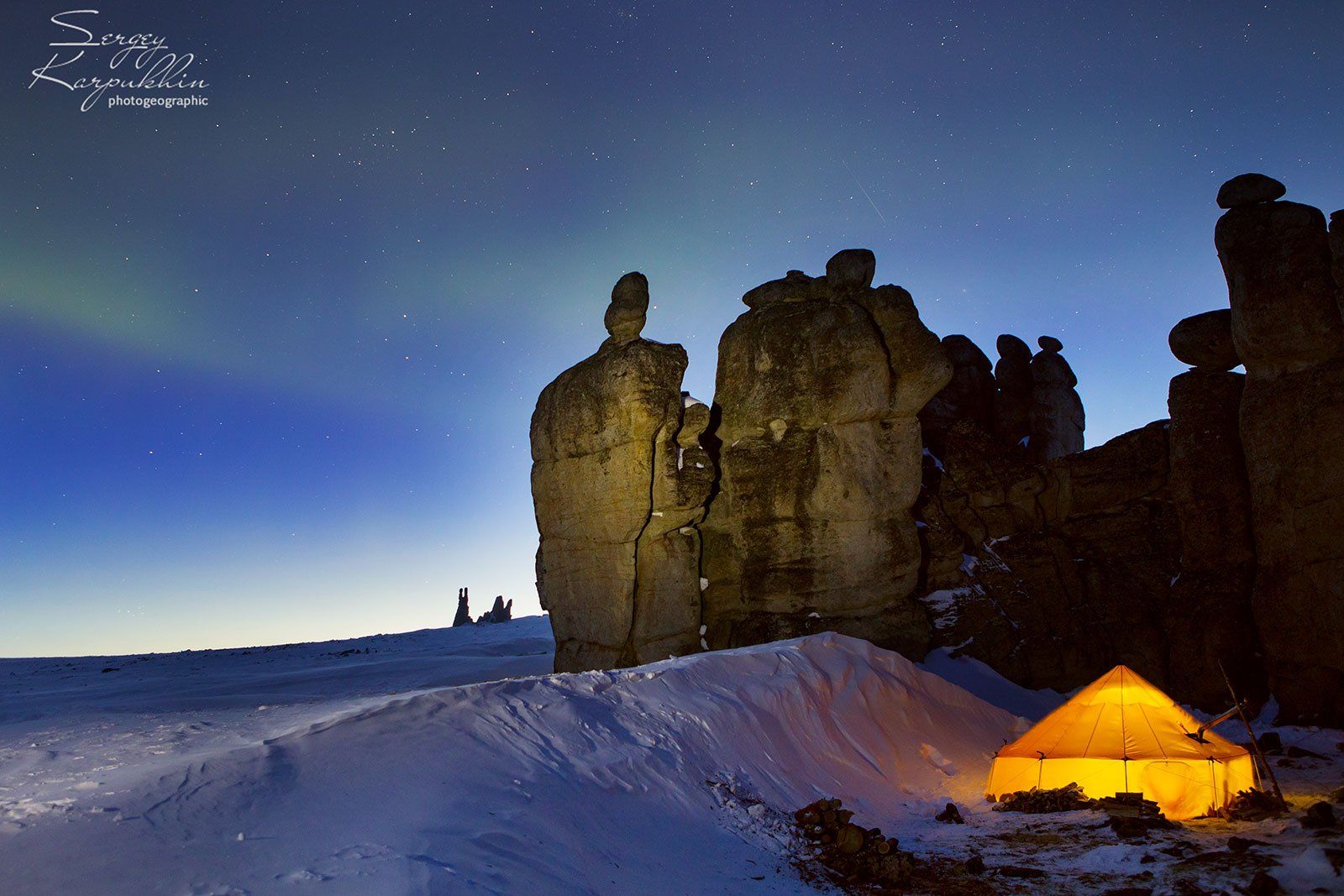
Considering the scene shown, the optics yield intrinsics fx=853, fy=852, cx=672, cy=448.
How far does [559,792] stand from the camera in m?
8.16

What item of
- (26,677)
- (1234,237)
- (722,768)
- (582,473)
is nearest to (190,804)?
(722,768)

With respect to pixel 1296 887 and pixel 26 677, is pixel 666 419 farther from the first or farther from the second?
pixel 26 677

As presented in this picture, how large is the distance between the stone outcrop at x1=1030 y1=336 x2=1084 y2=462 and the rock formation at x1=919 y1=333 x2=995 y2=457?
56.0 inches

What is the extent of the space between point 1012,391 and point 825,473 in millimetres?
11728

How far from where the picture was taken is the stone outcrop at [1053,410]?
28188 millimetres

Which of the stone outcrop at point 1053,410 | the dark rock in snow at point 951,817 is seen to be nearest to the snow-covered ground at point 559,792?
the dark rock in snow at point 951,817

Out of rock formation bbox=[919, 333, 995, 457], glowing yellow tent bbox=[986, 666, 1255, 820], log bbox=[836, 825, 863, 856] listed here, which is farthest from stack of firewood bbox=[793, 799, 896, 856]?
rock formation bbox=[919, 333, 995, 457]

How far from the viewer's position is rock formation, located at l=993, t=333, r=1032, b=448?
28.5m

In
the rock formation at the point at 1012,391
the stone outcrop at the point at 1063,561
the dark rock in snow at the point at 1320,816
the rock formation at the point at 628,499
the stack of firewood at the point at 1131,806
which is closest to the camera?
the dark rock in snow at the point at 1320,816

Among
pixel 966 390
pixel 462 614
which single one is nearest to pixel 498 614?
pixel 462 614

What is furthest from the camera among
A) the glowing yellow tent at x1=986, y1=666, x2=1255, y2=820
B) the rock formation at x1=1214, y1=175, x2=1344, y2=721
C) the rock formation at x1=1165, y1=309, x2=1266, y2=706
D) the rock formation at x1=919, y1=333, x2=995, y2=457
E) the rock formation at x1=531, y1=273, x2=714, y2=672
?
the rock formation at x1=919, y1=333, x2=995, y2=457

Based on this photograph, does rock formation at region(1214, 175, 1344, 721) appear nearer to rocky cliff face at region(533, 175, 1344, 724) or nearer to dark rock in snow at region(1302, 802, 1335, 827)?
rocky cliff face at region(533, 175, 1344, 724)

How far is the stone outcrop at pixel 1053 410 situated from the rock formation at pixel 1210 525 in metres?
7.41

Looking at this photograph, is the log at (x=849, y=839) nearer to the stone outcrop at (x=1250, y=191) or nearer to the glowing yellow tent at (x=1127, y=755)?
the glowing yellow tent at (x=1127, y=755)
